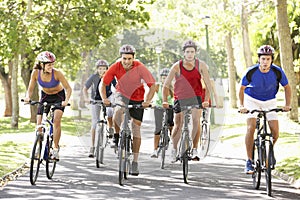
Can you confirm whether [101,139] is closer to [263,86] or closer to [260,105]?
[260,105]

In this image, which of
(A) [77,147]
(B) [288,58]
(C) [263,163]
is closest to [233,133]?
(B) [288,58]

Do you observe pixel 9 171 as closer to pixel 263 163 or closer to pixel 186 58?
pixel 186 58

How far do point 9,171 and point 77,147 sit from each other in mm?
7056

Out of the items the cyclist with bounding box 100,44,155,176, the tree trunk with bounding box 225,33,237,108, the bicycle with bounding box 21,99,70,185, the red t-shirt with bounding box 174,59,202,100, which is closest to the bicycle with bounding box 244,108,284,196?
the red t-shirt with bounding box 174,59,202,100

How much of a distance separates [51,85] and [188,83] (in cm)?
224

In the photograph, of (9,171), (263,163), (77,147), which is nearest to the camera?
(263,163)

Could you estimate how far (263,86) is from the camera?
10555mm

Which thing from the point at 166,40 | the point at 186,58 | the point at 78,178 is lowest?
the point at 78,178

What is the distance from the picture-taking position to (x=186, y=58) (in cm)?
1137

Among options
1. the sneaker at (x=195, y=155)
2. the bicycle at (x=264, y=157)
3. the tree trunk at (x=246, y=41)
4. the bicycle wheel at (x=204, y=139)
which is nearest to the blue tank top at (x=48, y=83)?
the sneaker at (x=195, y=155)

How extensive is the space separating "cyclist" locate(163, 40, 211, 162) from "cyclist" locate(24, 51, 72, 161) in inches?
66.6

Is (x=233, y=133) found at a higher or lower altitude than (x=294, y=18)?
lower

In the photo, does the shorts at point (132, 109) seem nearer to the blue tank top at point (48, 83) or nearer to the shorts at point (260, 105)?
the blue tank top at point (48, 83)

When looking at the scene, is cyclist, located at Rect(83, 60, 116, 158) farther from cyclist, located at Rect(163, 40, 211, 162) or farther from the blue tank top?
cyclist, located at Rect(163, 40, 211, 162)
